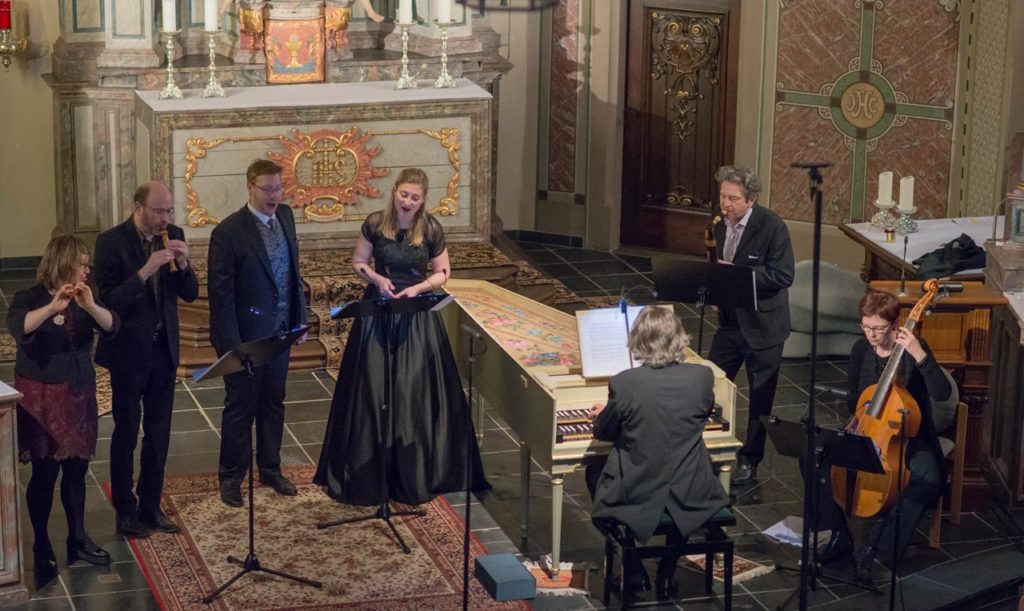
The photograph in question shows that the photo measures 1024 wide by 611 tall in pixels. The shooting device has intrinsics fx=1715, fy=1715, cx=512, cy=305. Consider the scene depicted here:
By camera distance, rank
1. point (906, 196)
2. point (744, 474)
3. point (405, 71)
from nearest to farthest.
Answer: point (744, 474), point (906, 196), point (405, 71)

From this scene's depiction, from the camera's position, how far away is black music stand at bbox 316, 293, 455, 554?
277 inches

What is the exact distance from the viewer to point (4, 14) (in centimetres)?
1106

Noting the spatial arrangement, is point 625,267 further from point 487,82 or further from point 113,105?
point 113,105

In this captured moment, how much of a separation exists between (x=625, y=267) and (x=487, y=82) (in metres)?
1.65

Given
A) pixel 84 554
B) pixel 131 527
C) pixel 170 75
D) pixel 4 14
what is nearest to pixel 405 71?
pixel 170 75

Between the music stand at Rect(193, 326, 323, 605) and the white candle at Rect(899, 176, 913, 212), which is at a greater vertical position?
the white candle at Rect(899, 176, 913, 212)

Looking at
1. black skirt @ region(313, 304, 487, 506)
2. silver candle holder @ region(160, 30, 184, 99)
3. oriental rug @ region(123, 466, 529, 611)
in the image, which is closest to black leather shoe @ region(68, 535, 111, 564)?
oriental rug @ region(123, 466, 529, 611)

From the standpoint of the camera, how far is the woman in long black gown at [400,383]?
294 inches

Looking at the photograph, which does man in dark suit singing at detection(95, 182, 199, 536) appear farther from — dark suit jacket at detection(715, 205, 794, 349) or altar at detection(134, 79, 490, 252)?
altar at detection(134, 79, 490, 252)

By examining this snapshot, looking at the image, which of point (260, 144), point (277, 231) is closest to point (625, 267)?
point (260, 144)

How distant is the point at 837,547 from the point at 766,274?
1.31 m

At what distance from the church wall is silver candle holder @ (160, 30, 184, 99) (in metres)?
1.07

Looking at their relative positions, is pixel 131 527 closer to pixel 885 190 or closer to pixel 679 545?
pixel 679 545

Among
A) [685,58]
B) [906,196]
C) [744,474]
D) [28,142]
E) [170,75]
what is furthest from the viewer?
[685,58]
